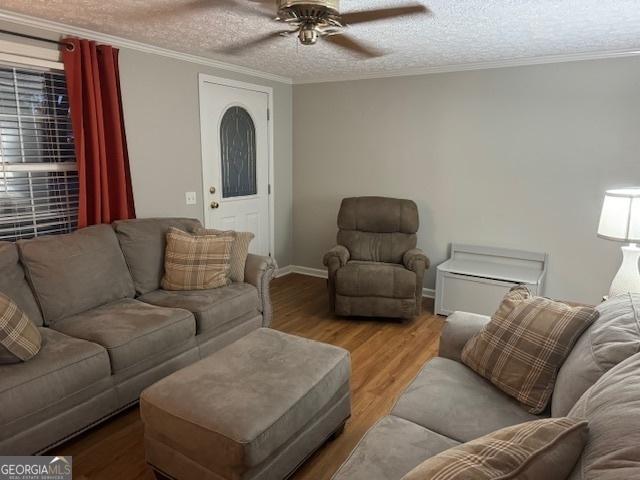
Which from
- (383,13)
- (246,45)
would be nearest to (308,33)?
(383,13)

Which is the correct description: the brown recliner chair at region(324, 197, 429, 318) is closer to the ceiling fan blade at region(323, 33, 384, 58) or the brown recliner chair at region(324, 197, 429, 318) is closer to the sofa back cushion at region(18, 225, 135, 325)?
the ceiling fan blade at region(323, 33, 384, 58)

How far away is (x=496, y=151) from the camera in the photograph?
13.1 ft

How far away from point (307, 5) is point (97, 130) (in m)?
1.96

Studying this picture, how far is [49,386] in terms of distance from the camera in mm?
1986

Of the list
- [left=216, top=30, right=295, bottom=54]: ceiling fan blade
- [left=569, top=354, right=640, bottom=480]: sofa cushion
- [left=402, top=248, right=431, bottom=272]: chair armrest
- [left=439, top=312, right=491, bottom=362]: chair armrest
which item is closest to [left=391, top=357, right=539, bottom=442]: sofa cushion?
[left=439, top=312, right=491, bottom=362]: chair armrest

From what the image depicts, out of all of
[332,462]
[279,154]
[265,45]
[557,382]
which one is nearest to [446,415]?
[557,382]

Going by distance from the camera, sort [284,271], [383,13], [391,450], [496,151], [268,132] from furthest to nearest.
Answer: [284,271] < [268,132] < [496,151] < [383,13] < [391,450]

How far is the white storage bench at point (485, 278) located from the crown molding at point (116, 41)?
2.72 metres

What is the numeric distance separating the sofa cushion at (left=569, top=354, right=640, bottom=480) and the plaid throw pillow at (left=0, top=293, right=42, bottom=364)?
2.23m

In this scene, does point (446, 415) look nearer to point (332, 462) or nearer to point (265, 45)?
point (332, 462)

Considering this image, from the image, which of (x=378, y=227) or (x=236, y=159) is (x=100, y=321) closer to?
(x=236, y=159)

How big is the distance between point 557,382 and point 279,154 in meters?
3.93

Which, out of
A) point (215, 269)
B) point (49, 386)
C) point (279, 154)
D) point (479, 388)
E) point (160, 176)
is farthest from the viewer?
point (279, 154)

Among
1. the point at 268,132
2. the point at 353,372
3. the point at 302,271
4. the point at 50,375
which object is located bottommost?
the point at 353,372
